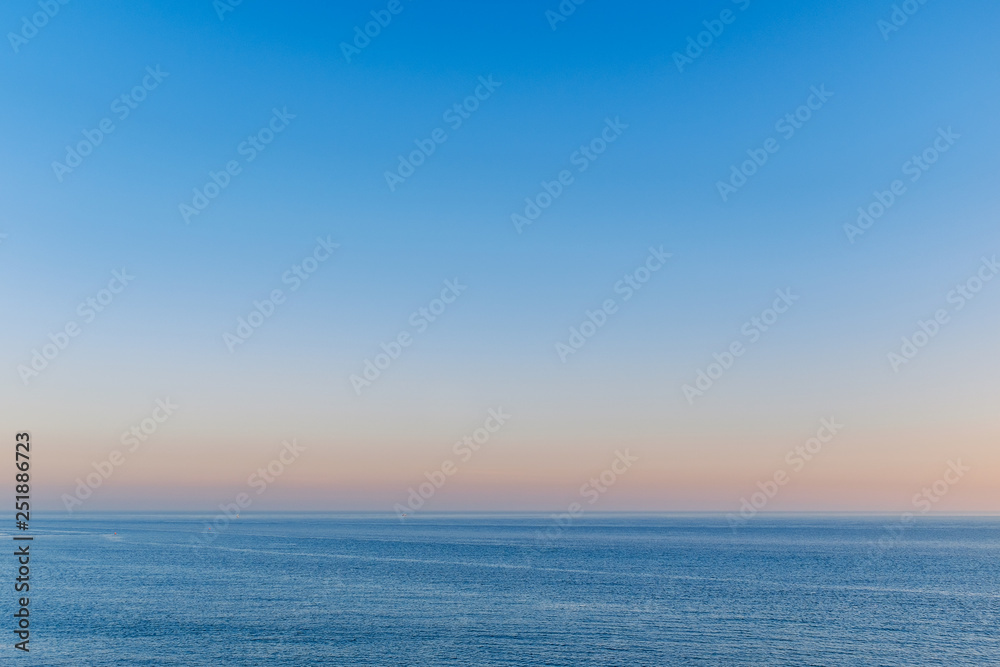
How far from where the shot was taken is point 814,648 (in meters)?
70.4

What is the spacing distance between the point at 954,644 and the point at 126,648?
80.0 metres

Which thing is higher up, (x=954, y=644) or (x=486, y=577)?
(x=486, y=577)

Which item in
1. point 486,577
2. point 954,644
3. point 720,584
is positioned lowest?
point 954,644

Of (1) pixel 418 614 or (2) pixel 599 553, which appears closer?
(1) pixel 418 614

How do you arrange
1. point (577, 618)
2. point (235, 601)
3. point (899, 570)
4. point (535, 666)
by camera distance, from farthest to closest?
1. point (899, 570)
2. point (235, 601)
3. point (577, 618)
4. point (535, 666)

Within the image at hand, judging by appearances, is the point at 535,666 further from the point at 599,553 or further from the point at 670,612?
the point at 599,553

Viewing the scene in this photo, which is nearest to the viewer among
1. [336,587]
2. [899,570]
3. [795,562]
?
[336,587]

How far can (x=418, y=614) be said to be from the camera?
85.9 meters

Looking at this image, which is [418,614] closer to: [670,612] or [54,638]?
[670,612]

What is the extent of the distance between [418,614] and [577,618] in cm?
1860

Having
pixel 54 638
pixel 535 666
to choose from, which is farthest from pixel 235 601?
pixel 535 666

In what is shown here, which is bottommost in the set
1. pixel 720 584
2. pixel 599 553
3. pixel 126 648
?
pixel 126 648

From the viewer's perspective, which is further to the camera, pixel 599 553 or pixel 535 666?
pixel 599 553

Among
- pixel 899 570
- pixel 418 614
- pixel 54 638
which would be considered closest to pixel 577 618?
pixel 418 614
